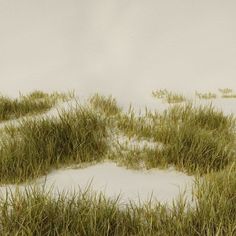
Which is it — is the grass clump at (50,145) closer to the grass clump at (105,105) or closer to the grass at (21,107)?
the grass clump at (105,105)

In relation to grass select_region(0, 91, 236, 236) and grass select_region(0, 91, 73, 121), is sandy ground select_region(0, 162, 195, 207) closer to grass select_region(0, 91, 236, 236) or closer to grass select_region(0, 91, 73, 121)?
grass select_region(0, 91, 236, 236)

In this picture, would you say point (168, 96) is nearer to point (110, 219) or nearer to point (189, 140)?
point (189, 140)

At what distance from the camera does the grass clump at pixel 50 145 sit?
2268mm

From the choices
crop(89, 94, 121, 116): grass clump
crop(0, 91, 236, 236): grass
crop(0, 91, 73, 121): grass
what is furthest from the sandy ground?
crop(0, 91, 73, 121): grass

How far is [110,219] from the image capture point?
161 cm

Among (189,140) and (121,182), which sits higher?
(189,140)

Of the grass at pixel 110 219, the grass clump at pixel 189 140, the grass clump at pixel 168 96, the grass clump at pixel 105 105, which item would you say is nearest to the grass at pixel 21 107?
the grass clump at pixel 105 105

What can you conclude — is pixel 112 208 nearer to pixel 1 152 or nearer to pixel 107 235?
pixel 107 235

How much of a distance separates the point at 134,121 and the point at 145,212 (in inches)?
63.2

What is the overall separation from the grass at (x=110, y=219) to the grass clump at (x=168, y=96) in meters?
3.47

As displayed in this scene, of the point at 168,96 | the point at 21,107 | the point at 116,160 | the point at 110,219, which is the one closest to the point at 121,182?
the point at 116,160

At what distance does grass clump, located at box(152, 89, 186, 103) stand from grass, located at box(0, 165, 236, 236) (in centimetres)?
347

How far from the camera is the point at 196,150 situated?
246cm

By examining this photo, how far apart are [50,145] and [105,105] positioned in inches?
56.7
